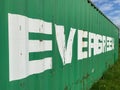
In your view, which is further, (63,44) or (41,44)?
(63,44)

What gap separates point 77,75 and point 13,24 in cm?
361

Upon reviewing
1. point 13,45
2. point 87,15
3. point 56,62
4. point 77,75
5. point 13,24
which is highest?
point 87,15

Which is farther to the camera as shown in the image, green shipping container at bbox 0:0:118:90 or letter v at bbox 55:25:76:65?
letter v at bbox 55:25:76:65

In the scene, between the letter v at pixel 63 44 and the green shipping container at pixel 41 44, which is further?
the letter v at pixel 63 44

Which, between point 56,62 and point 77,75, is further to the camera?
point 77,75

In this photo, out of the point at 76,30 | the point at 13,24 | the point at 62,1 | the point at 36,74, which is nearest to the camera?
the point at 13,24

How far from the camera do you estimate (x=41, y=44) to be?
12.8ft

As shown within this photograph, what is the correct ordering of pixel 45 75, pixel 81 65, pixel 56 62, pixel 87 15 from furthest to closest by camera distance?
1. pixel 87 15
2. pixel 81 65
3. pixel 56 62
4. pixel 45 75

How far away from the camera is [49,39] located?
4254 mm

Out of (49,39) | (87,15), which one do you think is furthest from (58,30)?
(87,15)

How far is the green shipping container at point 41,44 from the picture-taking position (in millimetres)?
2941

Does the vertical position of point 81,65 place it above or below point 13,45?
below

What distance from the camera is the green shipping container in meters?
2.94

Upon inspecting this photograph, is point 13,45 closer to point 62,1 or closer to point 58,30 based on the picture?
point 58,30
